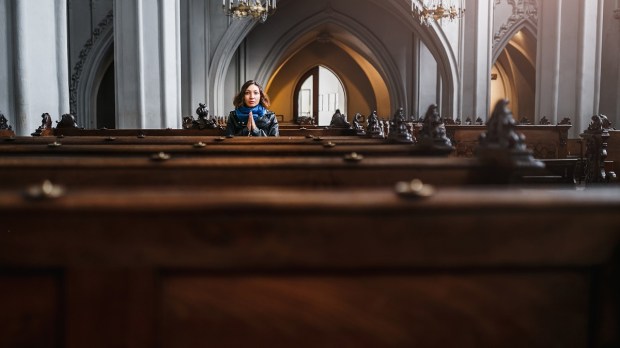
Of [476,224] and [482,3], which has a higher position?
[482,3]

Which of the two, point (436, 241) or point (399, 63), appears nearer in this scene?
point (436, 241)

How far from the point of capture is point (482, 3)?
46.7ft

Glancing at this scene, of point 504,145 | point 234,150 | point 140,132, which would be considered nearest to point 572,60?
point 140,132

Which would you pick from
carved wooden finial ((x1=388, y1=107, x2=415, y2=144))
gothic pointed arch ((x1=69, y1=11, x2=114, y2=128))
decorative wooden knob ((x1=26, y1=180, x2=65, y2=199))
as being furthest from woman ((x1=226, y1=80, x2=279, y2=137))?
gothic pointed arch ((x1=69, y1=11, x2=114, y2=128))

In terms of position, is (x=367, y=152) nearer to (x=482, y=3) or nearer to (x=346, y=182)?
(x=346, y=182)

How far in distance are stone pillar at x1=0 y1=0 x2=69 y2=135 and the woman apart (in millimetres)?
2056

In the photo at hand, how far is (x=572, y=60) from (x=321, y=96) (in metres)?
16.4

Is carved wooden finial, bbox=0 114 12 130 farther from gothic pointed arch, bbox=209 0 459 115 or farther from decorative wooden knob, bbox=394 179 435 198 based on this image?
gothic pointed arch, bbox=209 0 459 115

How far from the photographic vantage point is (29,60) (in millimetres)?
6449

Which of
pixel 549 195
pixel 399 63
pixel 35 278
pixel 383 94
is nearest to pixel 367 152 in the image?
pixel 549 195

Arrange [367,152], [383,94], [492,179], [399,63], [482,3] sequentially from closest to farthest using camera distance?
[492,179] < [367,152] < [482,3] < [399,63] < [383,94]

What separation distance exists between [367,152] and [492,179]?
1.15 metres

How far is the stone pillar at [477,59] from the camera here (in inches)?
564

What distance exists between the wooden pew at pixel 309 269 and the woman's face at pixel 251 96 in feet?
16.1
